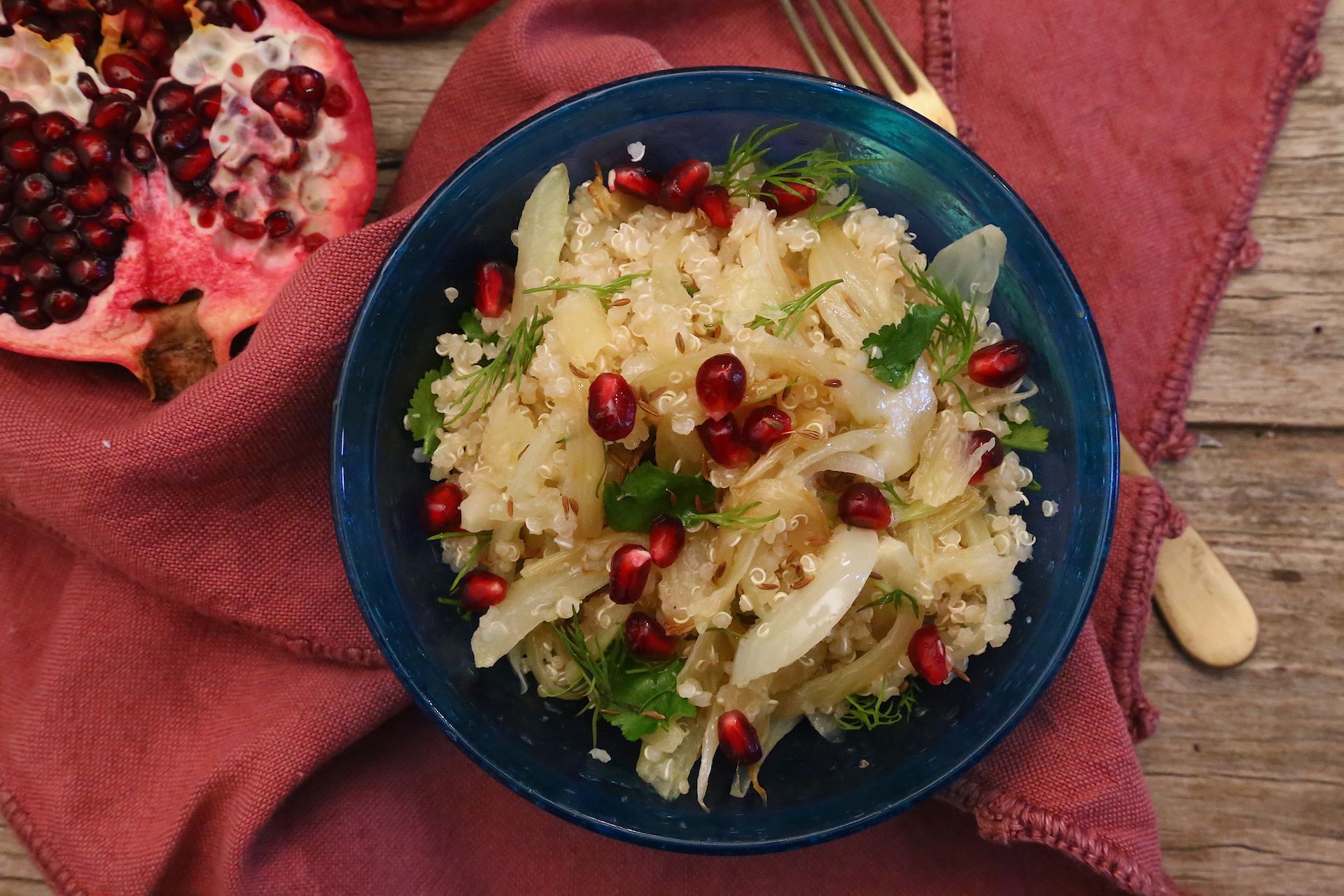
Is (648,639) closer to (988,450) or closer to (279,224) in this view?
(988,450)

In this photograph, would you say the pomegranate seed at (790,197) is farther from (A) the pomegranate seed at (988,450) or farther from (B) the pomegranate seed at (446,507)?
(B) the pomegranate seed at (446,507)

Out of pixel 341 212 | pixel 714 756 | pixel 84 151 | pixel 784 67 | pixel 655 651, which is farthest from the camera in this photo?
pixel 784 67

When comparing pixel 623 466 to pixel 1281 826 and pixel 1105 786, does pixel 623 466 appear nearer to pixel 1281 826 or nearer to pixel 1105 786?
pixel 1105 786

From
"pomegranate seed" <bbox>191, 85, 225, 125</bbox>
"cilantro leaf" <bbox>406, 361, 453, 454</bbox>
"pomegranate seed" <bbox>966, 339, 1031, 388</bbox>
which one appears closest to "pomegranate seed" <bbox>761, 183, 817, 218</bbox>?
"pomegranate seed" <bbox>966, 339, 1031, 388</bbox>

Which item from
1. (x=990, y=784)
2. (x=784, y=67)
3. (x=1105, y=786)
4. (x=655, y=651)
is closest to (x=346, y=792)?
(x=655, y=651)

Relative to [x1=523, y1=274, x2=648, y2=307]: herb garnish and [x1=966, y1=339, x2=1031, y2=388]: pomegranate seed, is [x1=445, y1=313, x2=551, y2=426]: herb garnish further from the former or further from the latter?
[x1=966, y1=339, x2=1031, y2=388]: pomegranate seed

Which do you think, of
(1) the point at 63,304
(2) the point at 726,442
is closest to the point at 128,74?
(1) the point at 63,304
